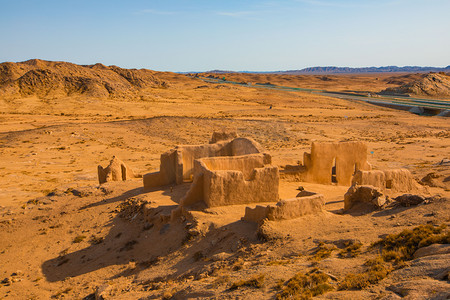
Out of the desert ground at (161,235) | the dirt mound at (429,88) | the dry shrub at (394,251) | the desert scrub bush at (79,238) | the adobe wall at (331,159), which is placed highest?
the dirt mound at (429,88)

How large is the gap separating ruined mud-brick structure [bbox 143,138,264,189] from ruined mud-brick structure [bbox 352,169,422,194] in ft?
13.1

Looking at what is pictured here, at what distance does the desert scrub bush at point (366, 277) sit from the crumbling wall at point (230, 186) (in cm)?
529

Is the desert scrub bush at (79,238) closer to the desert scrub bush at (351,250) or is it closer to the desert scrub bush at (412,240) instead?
the desert scrub bush at (351,250)

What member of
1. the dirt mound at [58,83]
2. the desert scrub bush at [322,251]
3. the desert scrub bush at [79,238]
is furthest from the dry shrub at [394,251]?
the dirt mound at [58,83]

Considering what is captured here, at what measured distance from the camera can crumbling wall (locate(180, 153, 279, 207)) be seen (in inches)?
472

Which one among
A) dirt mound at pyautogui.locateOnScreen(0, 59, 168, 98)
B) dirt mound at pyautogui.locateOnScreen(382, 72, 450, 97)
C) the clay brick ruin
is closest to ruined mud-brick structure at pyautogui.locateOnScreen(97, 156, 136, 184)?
the clay brick ruin

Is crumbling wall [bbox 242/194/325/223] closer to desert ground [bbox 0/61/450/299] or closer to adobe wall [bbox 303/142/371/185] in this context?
desert ground [bbox 0/61/450/299]

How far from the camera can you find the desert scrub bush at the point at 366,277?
6.97 m

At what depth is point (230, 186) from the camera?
12148 mm

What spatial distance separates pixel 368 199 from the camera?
11789 mm

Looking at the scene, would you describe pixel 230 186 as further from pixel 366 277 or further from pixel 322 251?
pixel 366 277

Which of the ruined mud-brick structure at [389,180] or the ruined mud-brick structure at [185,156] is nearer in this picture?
the ruined mud-brick structure at [389,180]

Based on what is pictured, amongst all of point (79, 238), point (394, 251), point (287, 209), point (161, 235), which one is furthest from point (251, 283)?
point (79, 238)

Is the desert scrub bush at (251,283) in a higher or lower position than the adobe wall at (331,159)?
lower
